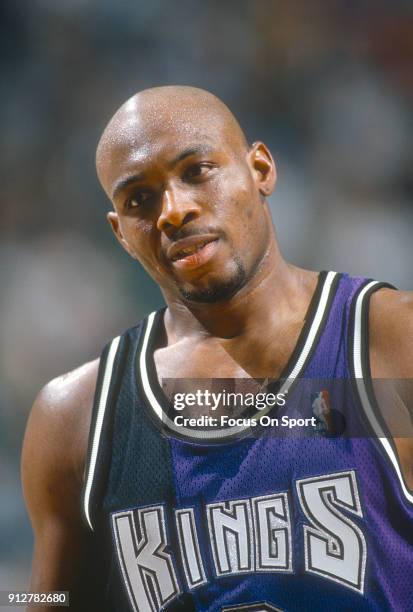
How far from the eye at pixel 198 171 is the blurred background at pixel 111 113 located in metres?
0.25

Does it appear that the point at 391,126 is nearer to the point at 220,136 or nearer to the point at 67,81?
the point at 220,136

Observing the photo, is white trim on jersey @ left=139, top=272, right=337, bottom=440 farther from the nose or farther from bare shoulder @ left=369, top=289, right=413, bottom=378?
the nose

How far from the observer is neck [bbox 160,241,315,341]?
1308 mm

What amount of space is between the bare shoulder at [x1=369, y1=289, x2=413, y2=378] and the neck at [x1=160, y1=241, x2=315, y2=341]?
0.14 metres

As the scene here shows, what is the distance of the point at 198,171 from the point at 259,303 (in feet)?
0.77

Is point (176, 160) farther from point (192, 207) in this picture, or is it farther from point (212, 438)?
point (212, 438)

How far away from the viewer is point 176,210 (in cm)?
122

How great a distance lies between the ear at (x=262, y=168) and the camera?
4.39 feet

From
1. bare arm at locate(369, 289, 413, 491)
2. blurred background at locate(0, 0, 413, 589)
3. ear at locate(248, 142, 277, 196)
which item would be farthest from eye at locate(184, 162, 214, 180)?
bare arm at locate(369, 289, 413, 491)

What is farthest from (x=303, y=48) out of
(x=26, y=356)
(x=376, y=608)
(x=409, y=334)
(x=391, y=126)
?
(x=376, y=608)

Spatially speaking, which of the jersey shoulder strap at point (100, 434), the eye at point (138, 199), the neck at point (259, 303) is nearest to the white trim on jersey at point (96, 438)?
the jersey shoulder strap at point (100, 434)

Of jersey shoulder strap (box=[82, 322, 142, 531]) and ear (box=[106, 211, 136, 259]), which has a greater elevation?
ear (box=[106, 211, 136, 259])

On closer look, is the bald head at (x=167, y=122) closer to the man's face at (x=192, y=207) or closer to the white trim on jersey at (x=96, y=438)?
the man's face at (x=192, y=207)

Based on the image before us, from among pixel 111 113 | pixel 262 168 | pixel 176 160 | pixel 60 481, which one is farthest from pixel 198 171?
pixel 60 481
